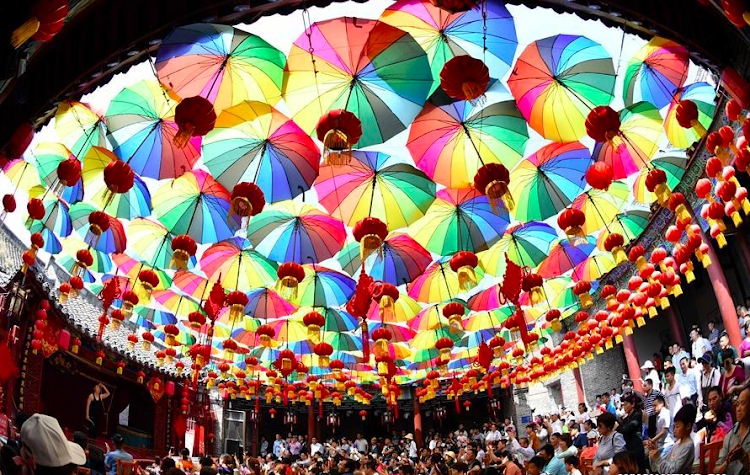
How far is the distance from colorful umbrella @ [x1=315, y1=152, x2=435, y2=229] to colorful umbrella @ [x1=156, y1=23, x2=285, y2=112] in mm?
2403

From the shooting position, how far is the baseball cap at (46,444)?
115 inches

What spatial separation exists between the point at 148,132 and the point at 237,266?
482cm

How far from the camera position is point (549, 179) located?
34.3 ft

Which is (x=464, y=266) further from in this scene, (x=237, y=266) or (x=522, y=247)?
(x=237, y=266)

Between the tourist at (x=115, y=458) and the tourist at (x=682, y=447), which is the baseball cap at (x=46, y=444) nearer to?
the tourist at (x=682, y=447)

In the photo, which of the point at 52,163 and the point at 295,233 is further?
the point at 295,233

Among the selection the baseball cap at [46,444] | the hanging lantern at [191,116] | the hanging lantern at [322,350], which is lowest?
the baseball cap at [46,444]

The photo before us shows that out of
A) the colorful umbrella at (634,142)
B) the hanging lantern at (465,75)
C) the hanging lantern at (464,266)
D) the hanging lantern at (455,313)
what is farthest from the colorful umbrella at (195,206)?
the colorful umbrella at (634,142)

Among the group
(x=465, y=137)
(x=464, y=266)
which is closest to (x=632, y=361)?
(x=464, y=266)

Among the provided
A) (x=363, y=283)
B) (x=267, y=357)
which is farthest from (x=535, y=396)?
(x=363, y=283)

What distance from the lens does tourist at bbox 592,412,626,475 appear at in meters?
6.09

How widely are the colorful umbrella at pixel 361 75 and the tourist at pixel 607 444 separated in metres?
5.07

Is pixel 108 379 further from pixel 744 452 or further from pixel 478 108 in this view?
pixel 744 452

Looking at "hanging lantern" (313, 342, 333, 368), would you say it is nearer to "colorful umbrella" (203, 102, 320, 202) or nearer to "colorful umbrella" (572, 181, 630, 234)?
"colorful umbrella" (203, 102, 320, 202)
